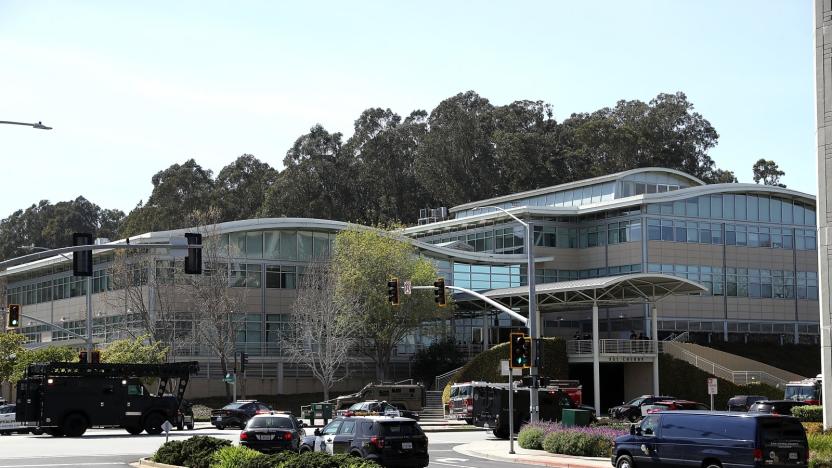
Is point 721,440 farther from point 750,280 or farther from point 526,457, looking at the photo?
point 750,280

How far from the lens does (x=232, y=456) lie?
955 inches

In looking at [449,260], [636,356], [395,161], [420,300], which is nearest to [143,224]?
[395,161]

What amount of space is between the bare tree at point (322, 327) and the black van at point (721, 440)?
42642 mm

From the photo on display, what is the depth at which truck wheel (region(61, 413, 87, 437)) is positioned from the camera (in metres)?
46.4

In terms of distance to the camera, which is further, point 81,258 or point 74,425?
point 74,425

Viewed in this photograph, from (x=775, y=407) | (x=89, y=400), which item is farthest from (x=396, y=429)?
(x=775, y=407)

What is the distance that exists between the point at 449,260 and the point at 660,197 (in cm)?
1537

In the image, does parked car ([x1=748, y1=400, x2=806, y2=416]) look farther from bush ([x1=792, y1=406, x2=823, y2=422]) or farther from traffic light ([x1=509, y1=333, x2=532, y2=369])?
traffic light ([x1=509, y1=333, x2=532, y2=369])

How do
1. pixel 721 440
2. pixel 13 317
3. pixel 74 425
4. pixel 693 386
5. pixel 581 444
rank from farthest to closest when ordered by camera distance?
pixel 693 386, pixel 74 425, pixel 13 317, pixel 581 444, pixel 721 440

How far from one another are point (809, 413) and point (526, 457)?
1722 cm

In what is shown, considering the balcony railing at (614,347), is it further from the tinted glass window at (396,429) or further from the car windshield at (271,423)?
the tinted glass window at (396,429)

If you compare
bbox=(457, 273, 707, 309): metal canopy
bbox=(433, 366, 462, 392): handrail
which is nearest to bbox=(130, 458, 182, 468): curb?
bbox=(457, 273, 707, 309): metal canopy

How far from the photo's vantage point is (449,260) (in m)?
81.9

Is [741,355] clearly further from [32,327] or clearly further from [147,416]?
[32,327]
